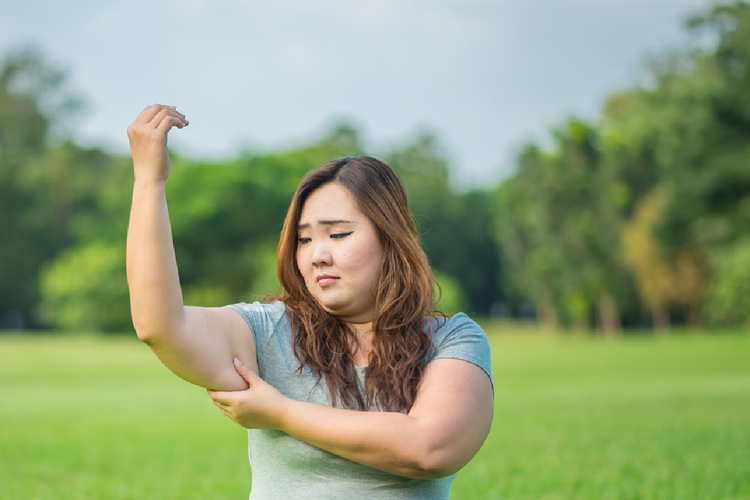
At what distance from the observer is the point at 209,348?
1860 mm

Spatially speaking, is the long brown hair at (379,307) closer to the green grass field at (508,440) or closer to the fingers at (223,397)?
the fingers at (223,397)

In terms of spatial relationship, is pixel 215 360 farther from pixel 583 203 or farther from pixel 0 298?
pixel 0 298

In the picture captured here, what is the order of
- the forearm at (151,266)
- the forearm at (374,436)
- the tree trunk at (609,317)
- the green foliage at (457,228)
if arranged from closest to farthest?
the forearm at (151,266) → the forearm at (374,436) → the tree trunk at (609,317) → the green foliage at (457,228)

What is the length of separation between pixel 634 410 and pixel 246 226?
43958mm

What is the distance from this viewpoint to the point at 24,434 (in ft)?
32.5

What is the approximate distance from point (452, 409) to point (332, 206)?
0.66 meters

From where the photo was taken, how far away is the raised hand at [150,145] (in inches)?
69.0

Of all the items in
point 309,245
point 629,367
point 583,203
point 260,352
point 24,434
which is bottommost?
point 629,367

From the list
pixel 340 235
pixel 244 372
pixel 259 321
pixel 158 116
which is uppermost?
pixel 158 116

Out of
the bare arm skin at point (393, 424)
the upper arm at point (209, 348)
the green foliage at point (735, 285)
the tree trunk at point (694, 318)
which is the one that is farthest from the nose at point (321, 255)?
the tree trunk at point (694, 318)

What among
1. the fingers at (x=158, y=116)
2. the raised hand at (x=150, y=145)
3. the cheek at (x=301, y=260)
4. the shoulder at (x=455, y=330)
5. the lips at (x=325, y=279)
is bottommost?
the shoulder at (x=455, y=330)

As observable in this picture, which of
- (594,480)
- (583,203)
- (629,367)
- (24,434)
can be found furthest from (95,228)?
(594,480)

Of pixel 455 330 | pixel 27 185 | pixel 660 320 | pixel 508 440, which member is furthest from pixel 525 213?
pixel 455 330

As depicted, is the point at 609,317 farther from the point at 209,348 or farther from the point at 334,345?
the point at 209,348
